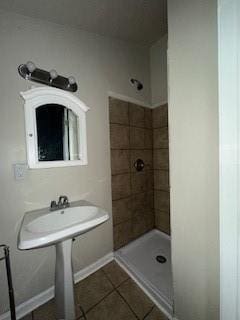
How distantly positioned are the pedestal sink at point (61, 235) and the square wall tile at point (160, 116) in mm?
1368

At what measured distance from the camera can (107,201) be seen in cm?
177

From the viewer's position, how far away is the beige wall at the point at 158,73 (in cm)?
202

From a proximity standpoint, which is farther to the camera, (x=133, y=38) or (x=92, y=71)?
(x=133, y=38)

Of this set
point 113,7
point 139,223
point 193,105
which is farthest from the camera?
point 139,223

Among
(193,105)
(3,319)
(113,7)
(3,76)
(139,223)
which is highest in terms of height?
(113,7)

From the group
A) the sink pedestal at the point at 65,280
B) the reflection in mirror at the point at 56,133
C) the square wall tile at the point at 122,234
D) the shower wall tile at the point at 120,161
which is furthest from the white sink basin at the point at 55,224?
the square wall tile at the point at 122,234

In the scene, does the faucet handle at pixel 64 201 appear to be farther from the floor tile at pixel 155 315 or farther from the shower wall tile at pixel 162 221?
the shower wall tile at pixel 162 221

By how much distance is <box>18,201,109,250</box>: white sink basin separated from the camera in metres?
0.87

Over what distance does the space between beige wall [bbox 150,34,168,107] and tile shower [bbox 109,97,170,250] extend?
126mm

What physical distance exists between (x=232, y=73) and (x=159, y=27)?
4.83 feet

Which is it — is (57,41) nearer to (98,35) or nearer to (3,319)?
(98,35)

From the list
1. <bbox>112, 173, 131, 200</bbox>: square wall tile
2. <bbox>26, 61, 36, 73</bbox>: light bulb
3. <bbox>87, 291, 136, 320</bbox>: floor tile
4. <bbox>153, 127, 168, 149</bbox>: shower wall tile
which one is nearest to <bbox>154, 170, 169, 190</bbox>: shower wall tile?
<bbox>153, 127, 168, 149</bbox>: shower wall tile

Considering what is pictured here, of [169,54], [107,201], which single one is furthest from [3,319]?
[169,54]

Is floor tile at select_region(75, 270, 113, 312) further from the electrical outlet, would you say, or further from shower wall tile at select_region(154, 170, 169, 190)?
shower wall tile at select_region(154, 170, 169, 190)
